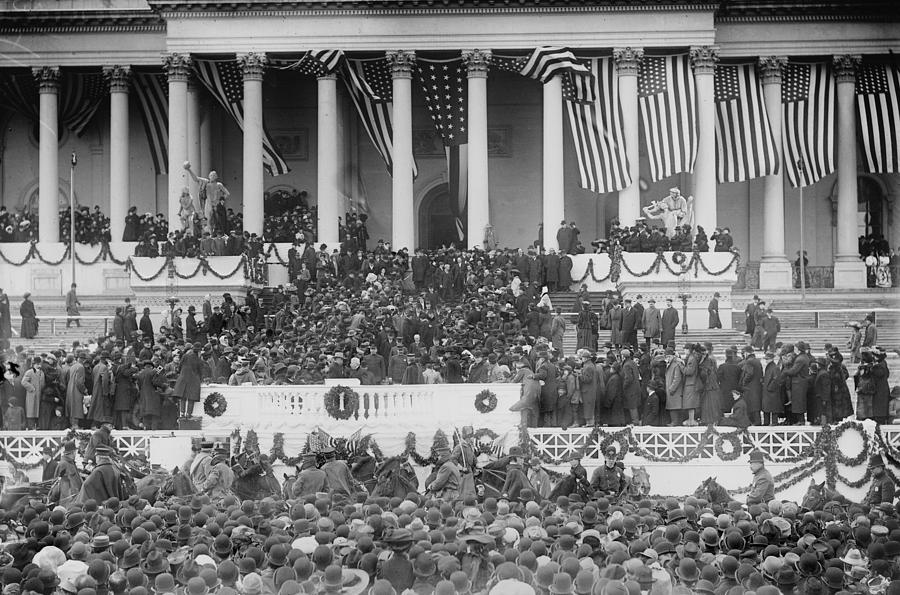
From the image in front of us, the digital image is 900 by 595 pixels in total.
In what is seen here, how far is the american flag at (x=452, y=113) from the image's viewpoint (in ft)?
163

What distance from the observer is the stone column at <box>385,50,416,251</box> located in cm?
5025

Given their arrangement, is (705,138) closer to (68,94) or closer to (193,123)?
(193,123)

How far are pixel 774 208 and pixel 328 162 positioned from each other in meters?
17.7

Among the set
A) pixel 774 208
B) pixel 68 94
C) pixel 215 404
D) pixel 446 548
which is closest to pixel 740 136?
pixel 774 208

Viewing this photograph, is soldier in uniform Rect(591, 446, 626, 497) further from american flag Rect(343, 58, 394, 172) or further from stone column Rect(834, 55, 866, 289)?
stone column Rect(834, 55, 866, 289)

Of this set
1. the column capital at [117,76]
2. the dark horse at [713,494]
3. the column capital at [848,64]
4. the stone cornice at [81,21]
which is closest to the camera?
the dark horse at [713,494]

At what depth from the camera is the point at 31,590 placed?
12.3 m

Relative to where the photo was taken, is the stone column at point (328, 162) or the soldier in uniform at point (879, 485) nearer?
the soldier in uniform at point (879, 485)

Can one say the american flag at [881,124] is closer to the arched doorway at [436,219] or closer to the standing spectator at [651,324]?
the standing spectator at [651,324]

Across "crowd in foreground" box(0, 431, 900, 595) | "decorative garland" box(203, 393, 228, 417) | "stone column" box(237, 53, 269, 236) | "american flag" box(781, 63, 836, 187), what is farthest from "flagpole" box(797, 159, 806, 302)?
"crowd in foreground" box(0, 431, 900, 595)

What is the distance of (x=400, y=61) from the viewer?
50469 mm

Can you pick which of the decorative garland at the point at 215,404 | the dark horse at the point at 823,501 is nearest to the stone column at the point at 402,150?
the decorative garland at the point at 215,404

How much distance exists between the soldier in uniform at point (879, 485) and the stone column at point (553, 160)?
86.0 ft

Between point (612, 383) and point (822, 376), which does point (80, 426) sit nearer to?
point (612, 383)
